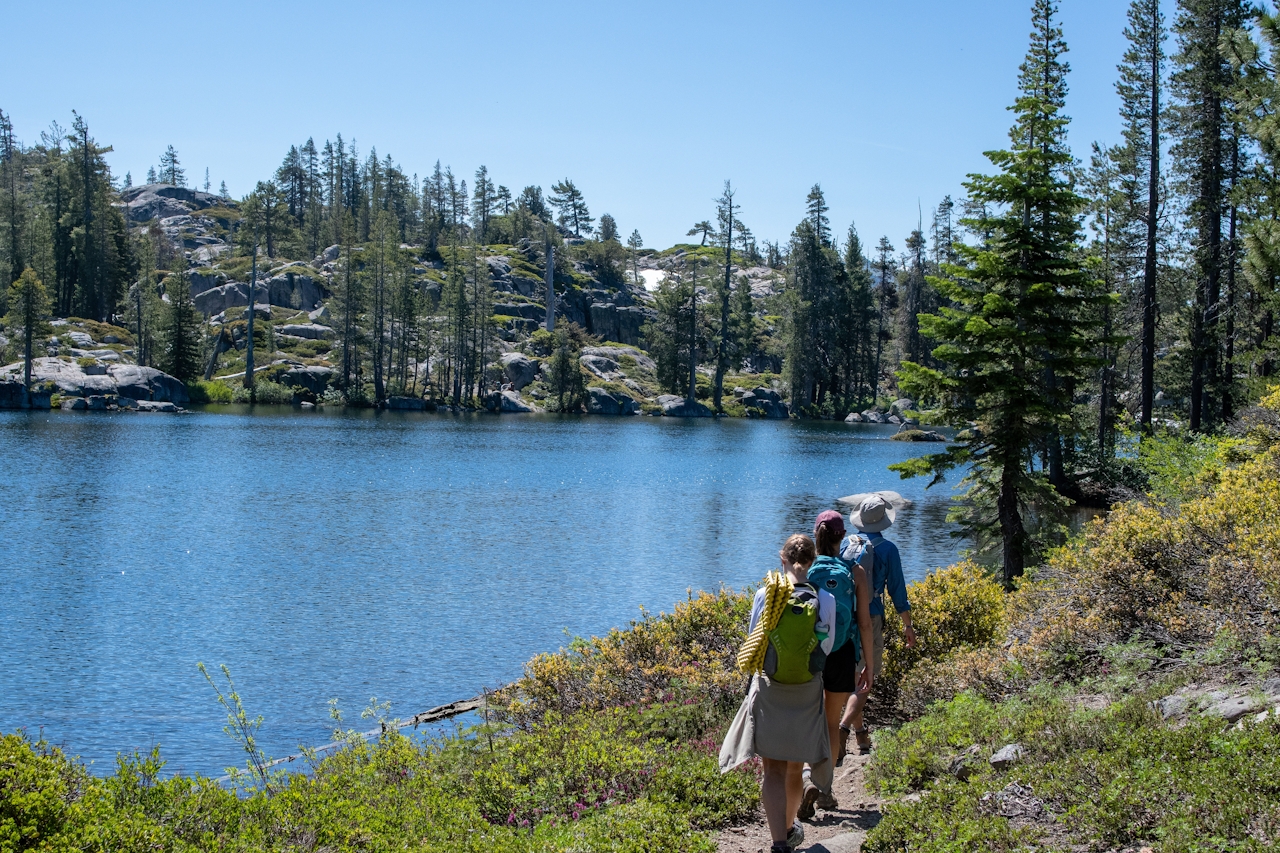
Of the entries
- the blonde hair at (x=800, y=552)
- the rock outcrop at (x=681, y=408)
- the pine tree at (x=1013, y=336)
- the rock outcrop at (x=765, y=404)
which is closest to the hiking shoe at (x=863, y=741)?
the blonde hair at (x=800, y=552)

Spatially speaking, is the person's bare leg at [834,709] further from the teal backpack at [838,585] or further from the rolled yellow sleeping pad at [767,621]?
the rolled yellow sleeping pad at [767,621]

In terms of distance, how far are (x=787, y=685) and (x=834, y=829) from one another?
4.74 ft

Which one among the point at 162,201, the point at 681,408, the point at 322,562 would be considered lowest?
the point at 322,562

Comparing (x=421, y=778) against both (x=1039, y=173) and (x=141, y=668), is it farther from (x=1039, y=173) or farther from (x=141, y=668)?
(x=1039, y=173)

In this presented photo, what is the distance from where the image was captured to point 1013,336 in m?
16.2

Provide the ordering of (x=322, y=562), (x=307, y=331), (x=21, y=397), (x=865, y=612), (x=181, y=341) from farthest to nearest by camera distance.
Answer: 1. (x=307, y=331)
2. (x=181, y=341)
3. (x=21, y=397)
4. (x=322, y=562)
5. (x=865, y=612)

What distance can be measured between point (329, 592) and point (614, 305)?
10678cm

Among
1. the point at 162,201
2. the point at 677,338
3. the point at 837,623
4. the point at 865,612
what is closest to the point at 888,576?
the point at 865,612

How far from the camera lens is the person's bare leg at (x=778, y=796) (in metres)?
5.97

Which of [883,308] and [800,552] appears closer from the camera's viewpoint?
[800,552]

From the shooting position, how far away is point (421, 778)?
25.5 ft

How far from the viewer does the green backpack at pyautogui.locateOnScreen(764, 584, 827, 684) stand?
587 centimetres

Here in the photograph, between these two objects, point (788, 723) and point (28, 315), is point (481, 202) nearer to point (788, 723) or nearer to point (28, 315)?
point (28, 315)

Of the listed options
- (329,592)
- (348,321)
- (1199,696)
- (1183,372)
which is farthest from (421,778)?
(348,321)
